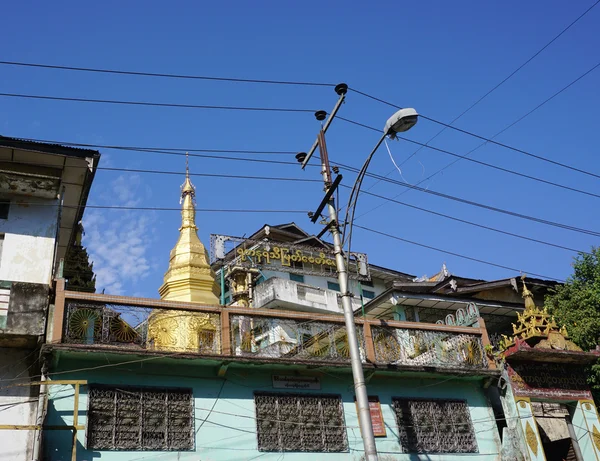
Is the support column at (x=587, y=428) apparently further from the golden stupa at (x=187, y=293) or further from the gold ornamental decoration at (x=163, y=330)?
the gold ornamental decoration at (x=163, y=330)

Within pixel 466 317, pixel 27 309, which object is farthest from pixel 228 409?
pixel 466 317

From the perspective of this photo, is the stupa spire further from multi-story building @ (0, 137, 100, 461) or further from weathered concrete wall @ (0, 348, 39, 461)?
weathered concrete wall @ (0, 348, 39, 461)

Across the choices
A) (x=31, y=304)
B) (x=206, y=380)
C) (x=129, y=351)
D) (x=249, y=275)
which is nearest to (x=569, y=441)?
(x=206, y=380)

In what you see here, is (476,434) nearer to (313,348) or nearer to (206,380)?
(313,348)

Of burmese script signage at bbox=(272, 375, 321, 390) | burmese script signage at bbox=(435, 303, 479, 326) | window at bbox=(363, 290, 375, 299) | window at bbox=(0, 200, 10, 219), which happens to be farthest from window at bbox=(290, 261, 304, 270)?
window at bbox=(0, 200, 10, 219)

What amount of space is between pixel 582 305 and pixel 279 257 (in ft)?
63.0

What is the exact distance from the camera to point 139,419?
1449 cm

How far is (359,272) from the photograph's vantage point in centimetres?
3712

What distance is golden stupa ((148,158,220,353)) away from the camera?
15.7 m

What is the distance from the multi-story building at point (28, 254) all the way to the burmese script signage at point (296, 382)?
5468 mm

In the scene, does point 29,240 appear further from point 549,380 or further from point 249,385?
point 549,380

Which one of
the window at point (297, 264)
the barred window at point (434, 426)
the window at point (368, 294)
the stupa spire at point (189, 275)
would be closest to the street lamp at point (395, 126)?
the barred window at point (434, 426)

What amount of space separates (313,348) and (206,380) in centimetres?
358

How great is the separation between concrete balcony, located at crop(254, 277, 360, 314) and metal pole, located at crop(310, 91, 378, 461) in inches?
1026
